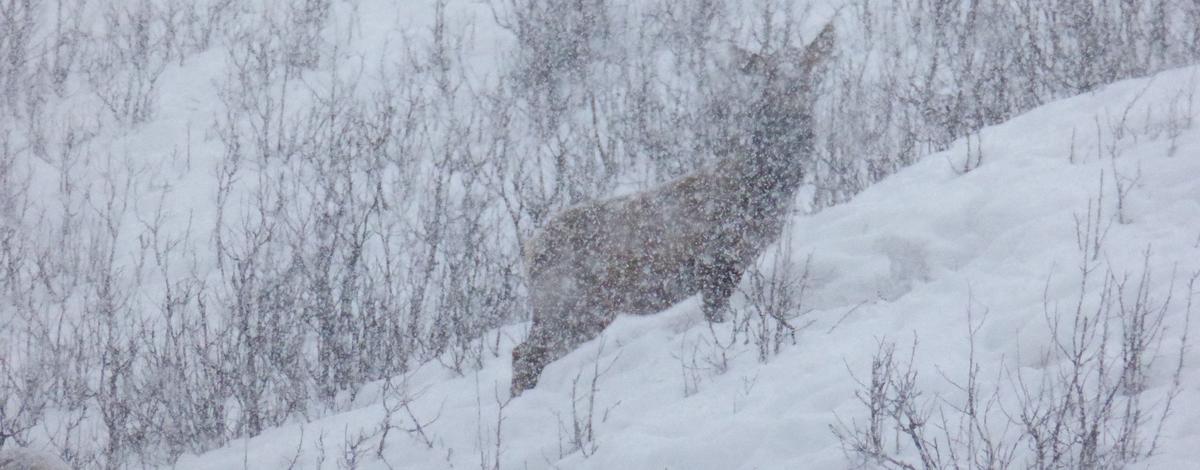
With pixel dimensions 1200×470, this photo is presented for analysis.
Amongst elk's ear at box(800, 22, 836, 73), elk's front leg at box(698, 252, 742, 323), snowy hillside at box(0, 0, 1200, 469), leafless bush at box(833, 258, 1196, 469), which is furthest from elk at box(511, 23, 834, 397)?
leafless bush at box(833, 258, 1196, 469)

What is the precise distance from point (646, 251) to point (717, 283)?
421mm

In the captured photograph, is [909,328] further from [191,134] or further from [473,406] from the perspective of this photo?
[191,134]

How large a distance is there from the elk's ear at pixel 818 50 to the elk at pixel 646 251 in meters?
0.70

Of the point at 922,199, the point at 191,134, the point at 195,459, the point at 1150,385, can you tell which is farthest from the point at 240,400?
the point at 191,134

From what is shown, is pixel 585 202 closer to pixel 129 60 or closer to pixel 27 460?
pixel 27 460

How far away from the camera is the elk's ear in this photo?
5.34m

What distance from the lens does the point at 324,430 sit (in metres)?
4.73

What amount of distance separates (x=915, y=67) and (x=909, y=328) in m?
5.65

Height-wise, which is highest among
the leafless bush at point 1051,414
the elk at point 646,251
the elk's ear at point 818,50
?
the elk's ear at point 818,50

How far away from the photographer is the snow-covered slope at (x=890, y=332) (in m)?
3.30

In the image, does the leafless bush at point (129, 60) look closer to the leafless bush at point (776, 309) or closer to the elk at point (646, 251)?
the elk at point (646, 251)

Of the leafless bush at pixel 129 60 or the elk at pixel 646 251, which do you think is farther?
the leafless bush at pixel 129 60

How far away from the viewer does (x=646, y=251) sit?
15.8 feet

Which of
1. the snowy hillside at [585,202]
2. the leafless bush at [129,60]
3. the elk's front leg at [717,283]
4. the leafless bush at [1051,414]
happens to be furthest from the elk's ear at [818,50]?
the leafless bush at [129,60]
